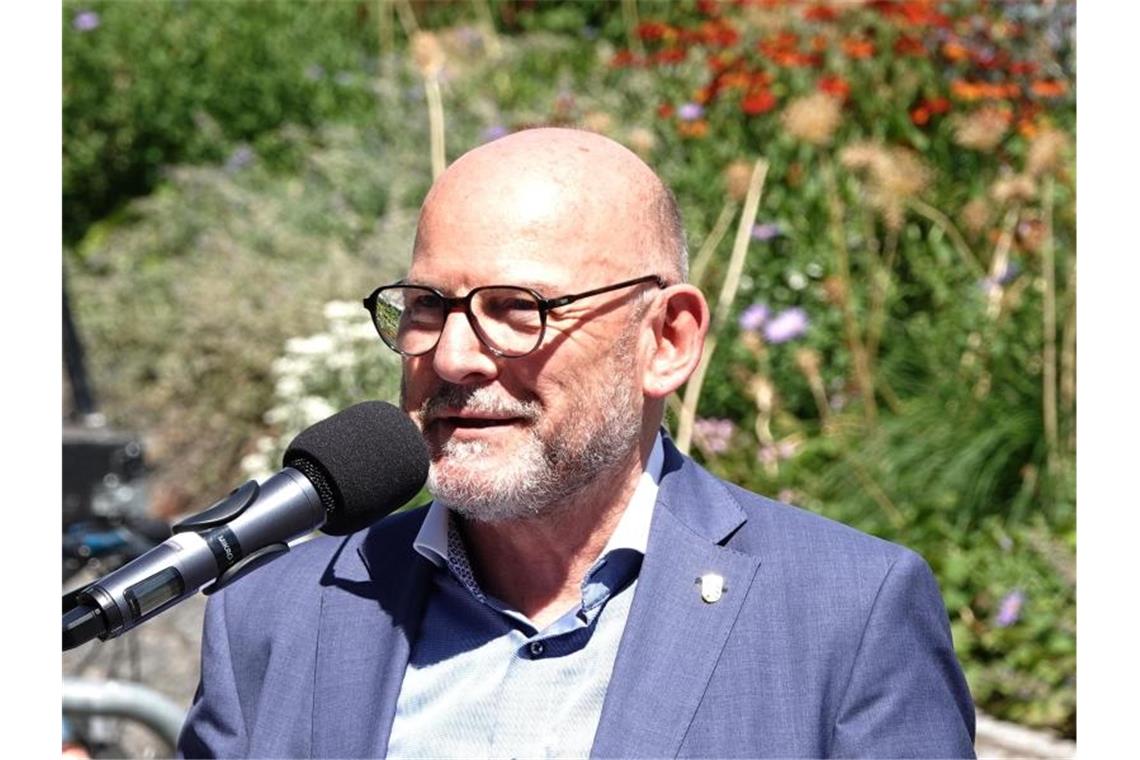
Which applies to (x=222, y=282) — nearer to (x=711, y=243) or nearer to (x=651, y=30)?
(x=651, y=30)

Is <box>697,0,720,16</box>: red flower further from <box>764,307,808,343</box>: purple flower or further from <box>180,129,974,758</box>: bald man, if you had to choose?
<box>180,129,974,758</box>: bald man

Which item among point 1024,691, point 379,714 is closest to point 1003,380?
point 1024,691

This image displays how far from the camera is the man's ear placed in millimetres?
2547

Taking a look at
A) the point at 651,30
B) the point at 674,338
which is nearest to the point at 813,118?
the point at 651,30

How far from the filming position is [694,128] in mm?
7129

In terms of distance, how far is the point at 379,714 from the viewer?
244 cm

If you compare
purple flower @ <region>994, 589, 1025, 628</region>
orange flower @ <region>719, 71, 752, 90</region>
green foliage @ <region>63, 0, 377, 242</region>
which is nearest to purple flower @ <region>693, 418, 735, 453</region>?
purple flower @ <region>994, 589, 1025, 628</region>

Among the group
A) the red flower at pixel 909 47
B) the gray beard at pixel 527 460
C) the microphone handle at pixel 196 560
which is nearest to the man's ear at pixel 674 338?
the gray beard at pixel 527 460

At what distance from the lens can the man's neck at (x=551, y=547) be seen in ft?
8.24

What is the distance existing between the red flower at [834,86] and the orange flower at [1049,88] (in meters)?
0.80

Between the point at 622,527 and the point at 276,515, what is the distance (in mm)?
755

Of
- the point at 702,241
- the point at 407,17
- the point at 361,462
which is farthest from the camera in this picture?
the point at 407,17

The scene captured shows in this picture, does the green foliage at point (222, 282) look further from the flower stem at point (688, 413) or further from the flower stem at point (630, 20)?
the flower stem at point (630, 20)
